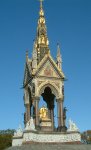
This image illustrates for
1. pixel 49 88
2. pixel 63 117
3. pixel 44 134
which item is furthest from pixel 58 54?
pixel 44 134

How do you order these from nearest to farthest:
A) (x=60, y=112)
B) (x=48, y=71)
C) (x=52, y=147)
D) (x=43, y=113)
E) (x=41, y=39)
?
(x=52, y=147) < (x=60, y=112) < (x=43, y=113) < (x=48, y=71) < (x=41, y=39)

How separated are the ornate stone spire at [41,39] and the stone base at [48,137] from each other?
614 cm

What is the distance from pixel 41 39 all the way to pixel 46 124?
7.06m

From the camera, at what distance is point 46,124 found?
28500 mm

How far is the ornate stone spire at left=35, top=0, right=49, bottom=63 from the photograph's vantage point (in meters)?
30.4

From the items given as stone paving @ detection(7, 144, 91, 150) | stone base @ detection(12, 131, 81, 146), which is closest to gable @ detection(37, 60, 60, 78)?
stone base @ detection(12, 131, 81, 146)

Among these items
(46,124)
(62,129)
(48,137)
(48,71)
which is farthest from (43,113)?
(48,71)

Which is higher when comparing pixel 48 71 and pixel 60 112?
pixel 48 71

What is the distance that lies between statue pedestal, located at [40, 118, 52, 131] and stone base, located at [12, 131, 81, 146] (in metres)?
1.23

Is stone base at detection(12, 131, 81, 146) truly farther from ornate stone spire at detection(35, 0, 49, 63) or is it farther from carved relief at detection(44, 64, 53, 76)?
ornate stone spire at detection(35, 0, 49, 63)

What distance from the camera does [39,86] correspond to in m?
28.9

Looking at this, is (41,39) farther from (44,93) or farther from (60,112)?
(60,112)

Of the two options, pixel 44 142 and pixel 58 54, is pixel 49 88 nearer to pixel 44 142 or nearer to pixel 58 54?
pixel 58 54

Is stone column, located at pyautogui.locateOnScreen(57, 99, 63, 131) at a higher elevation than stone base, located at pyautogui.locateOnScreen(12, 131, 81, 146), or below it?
higher
